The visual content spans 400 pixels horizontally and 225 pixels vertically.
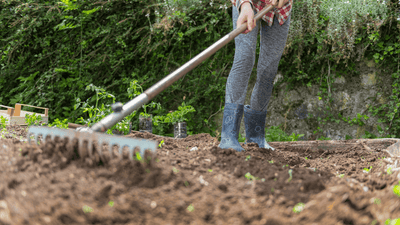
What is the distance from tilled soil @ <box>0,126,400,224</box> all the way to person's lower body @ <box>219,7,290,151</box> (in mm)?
743

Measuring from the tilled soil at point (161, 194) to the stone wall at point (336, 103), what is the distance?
230 centimetres

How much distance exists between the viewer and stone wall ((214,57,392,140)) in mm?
3115

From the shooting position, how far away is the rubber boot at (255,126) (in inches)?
83.1

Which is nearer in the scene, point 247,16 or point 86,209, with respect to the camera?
point 86,209

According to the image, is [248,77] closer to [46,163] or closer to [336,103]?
[46,163]

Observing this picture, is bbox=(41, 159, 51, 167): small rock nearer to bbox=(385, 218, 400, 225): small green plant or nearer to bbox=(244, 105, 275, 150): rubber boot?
bbox=(385, 218, 400, 225): small green plant

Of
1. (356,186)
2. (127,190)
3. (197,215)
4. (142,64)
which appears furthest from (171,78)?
(142,64)

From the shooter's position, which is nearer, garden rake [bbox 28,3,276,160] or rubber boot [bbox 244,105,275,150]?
garden rake [bbox 28,3,276,160]

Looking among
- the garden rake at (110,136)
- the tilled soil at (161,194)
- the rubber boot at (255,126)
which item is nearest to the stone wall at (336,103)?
the rubber boot at (255,126)

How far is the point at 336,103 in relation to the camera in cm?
322

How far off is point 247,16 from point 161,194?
133cm

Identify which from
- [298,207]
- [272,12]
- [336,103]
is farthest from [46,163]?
[336,103]

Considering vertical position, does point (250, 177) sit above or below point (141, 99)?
below

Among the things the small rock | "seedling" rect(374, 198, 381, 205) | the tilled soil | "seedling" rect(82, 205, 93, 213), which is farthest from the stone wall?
"seedling" rect(82, 205, 93, 213)
